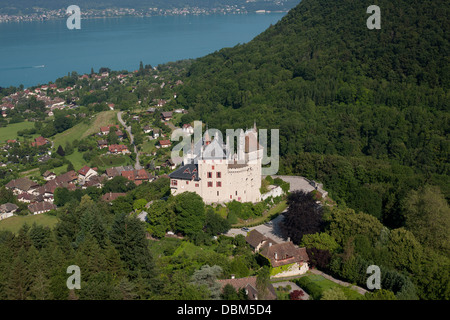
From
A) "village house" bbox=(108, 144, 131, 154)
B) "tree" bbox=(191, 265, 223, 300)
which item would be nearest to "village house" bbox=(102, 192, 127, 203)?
"village house" bbox=(108, 144, 131, 154)

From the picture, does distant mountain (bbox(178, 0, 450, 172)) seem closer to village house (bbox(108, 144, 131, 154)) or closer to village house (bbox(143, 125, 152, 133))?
village house (bbox(143, 125, 152, 133))

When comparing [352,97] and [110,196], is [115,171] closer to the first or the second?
[110,196]

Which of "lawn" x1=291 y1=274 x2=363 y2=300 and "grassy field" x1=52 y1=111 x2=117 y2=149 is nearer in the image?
"lawn" x1=291 y1=274 x2=363 y2=300

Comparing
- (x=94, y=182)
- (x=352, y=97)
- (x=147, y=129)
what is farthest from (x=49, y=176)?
(x=352, y=97)

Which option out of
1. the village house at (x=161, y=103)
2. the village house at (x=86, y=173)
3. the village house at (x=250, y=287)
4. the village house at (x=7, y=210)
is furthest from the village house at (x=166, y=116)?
the village house at (x=250, y=287)

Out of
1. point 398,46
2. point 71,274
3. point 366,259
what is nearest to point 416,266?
point 366,259

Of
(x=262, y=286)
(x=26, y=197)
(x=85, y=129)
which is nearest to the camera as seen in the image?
(x=262, y=286)
